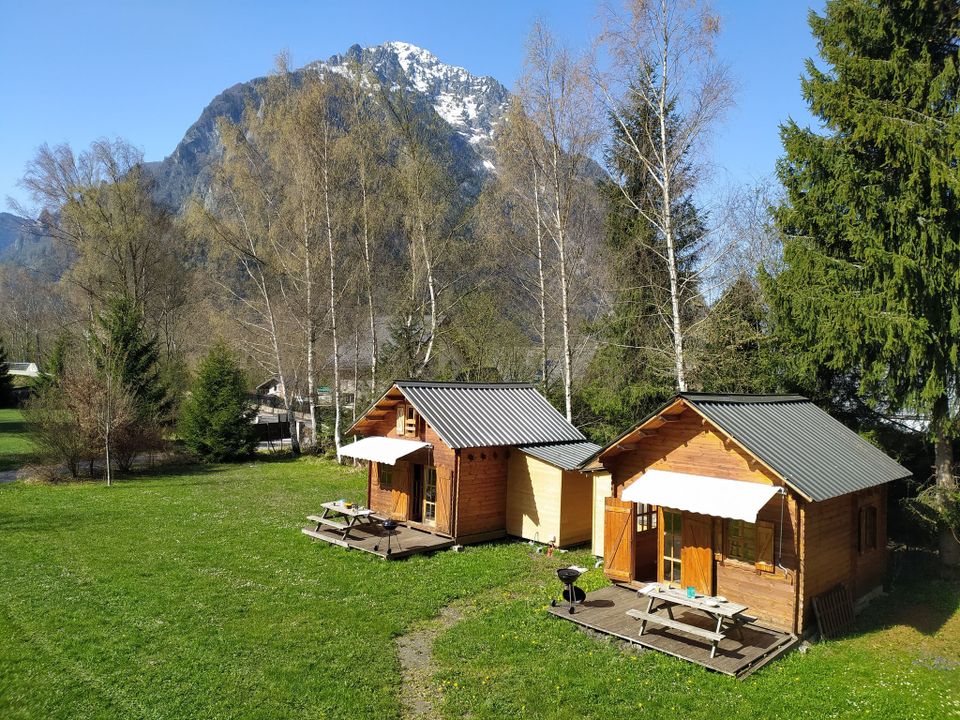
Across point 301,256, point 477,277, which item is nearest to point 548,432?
point 477,277

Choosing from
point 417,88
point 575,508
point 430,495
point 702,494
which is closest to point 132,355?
point 430,495

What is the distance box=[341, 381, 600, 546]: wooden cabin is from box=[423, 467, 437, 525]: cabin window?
0.03 metres

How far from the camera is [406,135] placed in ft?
86.0

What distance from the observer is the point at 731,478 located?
10883 mm

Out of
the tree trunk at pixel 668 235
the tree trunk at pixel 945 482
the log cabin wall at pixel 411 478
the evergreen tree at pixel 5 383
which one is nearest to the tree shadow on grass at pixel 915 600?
the tree trunk at pixel 945 482

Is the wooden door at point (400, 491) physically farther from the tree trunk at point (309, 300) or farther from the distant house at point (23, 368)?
the distant house at point (23, 368)

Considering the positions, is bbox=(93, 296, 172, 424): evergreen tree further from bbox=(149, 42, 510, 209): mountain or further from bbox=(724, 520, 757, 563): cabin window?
bbox=(149, 42, 510, 209): mountain

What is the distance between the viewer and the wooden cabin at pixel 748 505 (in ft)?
33.1

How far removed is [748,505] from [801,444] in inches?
106

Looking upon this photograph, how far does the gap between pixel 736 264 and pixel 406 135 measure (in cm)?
1489

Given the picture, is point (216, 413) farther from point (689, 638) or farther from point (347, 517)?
point (689, 638)

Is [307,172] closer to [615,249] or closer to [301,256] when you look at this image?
[301,256]

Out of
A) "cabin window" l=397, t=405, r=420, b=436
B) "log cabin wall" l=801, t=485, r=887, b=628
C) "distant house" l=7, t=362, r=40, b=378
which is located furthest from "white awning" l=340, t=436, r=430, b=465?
"distant house" l=7, t=362, r=40, b=378

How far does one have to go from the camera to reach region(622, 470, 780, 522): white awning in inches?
382
